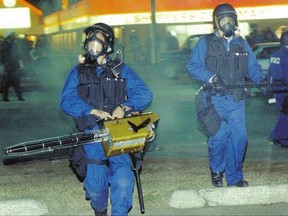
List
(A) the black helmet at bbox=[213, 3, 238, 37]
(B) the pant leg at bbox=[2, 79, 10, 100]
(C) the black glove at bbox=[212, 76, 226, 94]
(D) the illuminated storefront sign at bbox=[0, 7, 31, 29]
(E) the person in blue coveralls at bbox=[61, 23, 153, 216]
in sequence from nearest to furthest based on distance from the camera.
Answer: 1. (E) the person in blue coveralls at bbox=[61, 23, 153, 216]
2. (C) the black glove at bbox=[212, 76, 226, 94]
3. (A) the black helmet at bbox=[213, 3, 238, 37]
4. (B) the pant leg at bbox=[2, 79, 10, 100]
5. (D) the illuminated storefront sign at bbox=[0, 7, 31, 29]

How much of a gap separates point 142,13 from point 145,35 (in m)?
1.07

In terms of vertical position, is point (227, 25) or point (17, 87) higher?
point (227, 25)

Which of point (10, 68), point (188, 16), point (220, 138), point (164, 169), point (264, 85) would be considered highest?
point (188, 16)

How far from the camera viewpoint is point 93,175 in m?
5.17

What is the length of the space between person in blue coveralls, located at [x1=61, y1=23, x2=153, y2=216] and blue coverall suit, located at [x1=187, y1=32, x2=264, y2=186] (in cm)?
127

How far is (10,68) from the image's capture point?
57.8 feet

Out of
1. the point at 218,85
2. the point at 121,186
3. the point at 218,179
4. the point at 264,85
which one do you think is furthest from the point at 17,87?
the point at 121,186

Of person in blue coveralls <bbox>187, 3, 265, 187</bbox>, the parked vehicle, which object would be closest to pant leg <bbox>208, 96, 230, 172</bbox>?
person in blue coveralls <bbox>187, 3, 265, 187</bbox>

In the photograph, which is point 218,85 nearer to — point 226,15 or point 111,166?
point 226,15

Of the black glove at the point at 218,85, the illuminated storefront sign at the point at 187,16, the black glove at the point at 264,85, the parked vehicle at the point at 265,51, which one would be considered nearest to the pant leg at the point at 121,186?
the black glove at the point at 218,85

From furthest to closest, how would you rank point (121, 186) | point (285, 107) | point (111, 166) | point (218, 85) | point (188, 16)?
point (188, 16) → point (285, 107) → point (218, 85) → point (111, 166) → point (121, 186)

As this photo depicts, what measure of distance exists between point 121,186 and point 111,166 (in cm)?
23

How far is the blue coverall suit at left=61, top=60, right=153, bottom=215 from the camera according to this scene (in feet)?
16.5

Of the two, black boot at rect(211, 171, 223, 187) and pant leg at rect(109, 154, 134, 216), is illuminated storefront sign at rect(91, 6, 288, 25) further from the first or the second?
pant leg at rect(109, 154, 134, 216)
